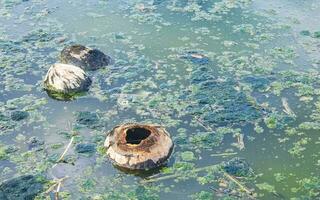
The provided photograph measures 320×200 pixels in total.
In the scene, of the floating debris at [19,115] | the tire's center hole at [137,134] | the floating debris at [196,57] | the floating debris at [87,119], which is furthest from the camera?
the floating debris at [196,57]

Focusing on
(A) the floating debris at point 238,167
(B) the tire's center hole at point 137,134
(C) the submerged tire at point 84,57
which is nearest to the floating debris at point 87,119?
(B) the tire's center hole at point 137,134

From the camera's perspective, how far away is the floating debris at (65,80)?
8508mm

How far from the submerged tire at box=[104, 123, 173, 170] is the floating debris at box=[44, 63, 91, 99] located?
1589 mm

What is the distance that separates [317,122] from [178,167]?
248cm

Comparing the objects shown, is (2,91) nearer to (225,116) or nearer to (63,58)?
(63,58)

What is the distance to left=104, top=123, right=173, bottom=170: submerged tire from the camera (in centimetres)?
682

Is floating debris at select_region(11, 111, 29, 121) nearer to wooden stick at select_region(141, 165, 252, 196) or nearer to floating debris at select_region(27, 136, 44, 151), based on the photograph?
floating debris at select_region(27, 136, 44, 151)

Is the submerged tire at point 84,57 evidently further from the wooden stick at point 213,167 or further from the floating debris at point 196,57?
the wooden stick at point 213,167

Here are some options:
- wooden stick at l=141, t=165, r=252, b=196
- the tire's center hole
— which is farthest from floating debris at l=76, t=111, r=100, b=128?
wooden stick at l=141, t=165, r=252, b=196

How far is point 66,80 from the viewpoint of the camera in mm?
8523

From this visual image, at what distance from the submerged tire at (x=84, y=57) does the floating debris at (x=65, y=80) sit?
505 millimetres

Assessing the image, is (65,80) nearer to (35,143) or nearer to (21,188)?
(35,143)

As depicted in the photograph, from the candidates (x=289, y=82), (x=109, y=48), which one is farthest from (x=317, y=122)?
(x=109, y=48)

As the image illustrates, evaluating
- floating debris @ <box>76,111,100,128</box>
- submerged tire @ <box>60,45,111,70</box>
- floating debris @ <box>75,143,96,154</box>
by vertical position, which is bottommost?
floating debris @ <box>75,143,96,154</box>
